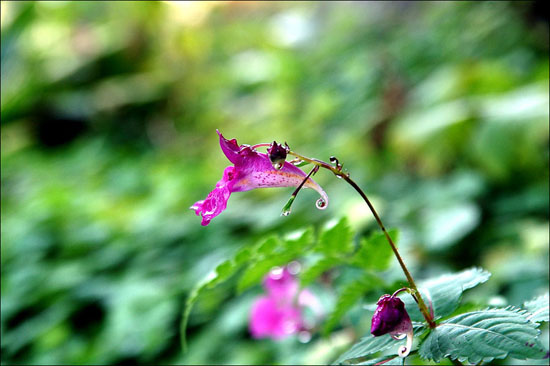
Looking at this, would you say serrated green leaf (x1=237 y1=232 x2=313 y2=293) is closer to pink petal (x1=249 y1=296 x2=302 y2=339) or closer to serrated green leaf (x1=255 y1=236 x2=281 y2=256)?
serrated green leaf (x1=255 y1=236 x2=281 y2=256)

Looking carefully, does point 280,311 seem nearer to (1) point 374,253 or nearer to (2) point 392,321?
(1) point 374,253

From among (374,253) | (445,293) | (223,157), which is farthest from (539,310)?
(223,157)

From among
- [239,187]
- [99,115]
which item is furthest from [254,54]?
[239,187]

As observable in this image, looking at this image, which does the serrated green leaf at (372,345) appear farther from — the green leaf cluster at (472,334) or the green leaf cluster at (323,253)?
the green leaf cluster at (323,253)

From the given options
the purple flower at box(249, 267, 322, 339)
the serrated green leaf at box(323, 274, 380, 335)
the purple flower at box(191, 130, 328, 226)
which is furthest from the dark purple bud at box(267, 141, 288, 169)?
the purple flower at box(249, 267, 322, 339)

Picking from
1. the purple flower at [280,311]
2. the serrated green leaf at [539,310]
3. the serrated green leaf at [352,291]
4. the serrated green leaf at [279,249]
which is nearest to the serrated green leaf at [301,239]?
the serrated green leaf at [279,249]

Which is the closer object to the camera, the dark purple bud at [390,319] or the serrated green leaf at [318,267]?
the dark purple bud at [390,319]
